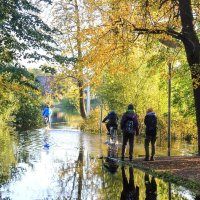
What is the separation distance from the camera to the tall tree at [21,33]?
17484 mm

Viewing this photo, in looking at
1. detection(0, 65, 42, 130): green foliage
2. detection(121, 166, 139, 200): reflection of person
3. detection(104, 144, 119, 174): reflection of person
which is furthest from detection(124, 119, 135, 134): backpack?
detection(0, 65, 42, 130): green foliage

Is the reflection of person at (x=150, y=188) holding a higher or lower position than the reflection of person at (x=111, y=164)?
lower

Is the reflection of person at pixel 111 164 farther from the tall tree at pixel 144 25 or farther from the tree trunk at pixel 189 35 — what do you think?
the tree trunk at pixel 189 35

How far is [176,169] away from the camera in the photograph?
12.4 metres

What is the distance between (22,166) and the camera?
13.7m

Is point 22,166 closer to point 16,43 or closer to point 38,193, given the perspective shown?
point 38,193

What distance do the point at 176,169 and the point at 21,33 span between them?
9.08 metres

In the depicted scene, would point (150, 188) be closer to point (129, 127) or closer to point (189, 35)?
point (129, 127)

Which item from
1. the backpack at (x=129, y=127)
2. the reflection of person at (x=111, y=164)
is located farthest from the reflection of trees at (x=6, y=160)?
the backpack at (x=129, y=127)

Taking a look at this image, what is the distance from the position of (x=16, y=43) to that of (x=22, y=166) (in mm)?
6362

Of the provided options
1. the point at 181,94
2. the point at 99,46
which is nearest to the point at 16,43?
the point at 99,46

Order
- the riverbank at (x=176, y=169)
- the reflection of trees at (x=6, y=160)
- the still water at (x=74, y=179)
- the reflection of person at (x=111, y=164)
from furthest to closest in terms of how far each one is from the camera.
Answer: the reflection of person at (x=111, y=164)
the reflection of trees at (x=6, y=160)
the riverbank at (x=176, y=169)
the still water at (x=74, y=179)

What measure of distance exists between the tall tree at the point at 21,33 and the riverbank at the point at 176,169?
22.8 ft

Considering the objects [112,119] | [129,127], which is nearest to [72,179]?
[129,127]
